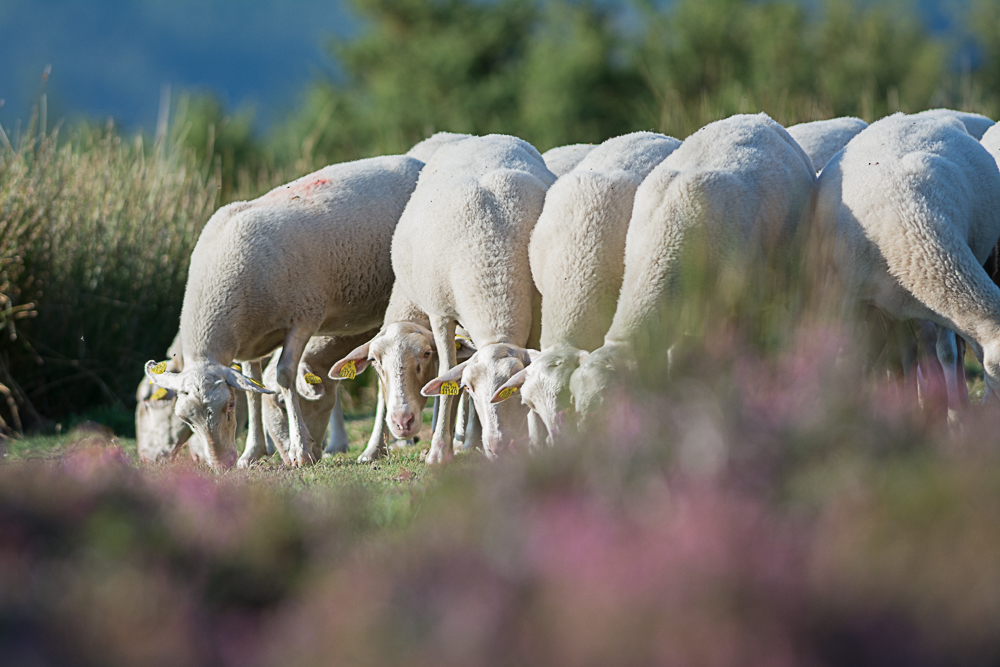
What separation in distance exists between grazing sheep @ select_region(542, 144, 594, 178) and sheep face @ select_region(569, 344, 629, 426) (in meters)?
2.65

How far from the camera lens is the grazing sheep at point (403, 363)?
5336 mm

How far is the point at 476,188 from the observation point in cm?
570

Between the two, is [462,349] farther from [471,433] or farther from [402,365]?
[471,433]

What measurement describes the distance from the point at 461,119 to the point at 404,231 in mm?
21708

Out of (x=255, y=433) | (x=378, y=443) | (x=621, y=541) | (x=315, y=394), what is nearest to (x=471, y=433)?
(x=378, y=443)

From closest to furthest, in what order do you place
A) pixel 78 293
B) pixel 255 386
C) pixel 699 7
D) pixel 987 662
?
pixel 987 662, pixel 255 386, pixel 78 293, pixel 699 7

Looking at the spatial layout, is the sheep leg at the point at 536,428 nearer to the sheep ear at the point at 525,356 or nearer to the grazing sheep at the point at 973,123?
the sheep ear at the point at 525,356

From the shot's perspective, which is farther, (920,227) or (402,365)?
(402,365)

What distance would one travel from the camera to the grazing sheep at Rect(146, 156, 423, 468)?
5551 mm

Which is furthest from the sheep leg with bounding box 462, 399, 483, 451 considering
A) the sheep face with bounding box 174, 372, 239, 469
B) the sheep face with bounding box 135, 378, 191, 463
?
the sheep face with bounding box 135, 378, 191, 463

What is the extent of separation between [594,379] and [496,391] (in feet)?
1.95

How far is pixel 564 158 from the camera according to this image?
7199 millimetres

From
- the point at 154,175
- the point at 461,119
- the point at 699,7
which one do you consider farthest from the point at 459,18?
the point at 154,175

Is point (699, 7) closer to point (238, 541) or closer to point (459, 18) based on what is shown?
point (459, 18)
